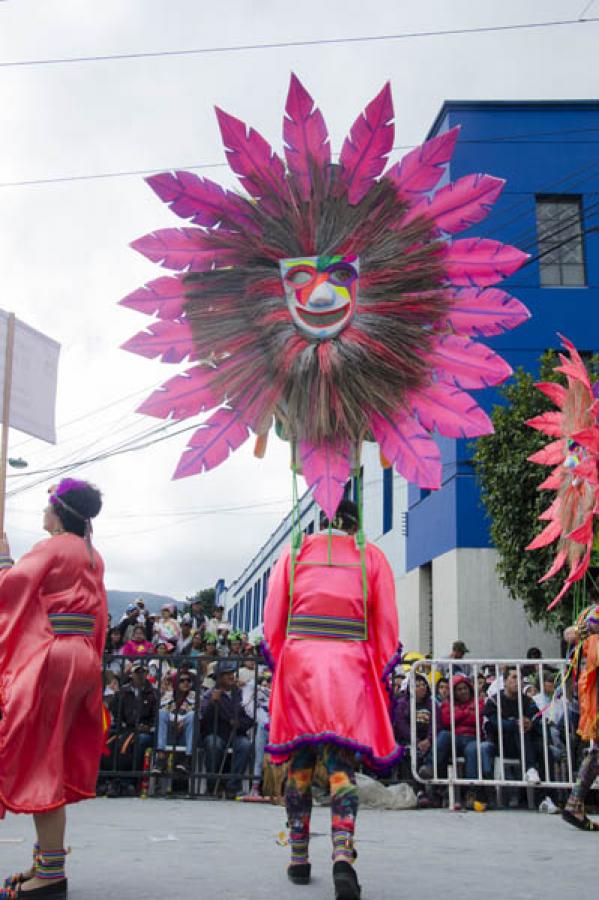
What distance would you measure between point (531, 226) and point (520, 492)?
21.0 ft

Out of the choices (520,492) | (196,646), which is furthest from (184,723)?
(520,492)

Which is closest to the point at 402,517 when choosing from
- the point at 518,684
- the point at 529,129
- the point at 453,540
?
the point at 453,540

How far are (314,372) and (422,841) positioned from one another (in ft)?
10.5

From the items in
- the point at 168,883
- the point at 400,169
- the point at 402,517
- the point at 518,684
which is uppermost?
the point at 402,517

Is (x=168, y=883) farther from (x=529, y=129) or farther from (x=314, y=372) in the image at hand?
(x=529, y=129)

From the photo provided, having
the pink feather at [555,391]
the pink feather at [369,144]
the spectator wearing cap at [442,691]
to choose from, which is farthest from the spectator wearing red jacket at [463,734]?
the pink feather at [369,144]

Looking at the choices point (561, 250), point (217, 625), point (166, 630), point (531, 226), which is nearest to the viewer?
point (166, 630)

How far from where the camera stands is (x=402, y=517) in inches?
859

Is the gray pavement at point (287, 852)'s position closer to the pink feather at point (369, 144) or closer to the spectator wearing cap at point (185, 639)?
the pink feather at point (369, 144)

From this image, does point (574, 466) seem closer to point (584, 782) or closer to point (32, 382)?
point (584, 782)

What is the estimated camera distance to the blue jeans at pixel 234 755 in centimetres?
920

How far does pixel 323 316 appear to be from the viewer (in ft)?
14.8

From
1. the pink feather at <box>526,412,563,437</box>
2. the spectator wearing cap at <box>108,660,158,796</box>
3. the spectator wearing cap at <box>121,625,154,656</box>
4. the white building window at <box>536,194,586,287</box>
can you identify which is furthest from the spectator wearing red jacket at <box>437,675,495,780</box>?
the white building window at <box>536,194,586,287</box>

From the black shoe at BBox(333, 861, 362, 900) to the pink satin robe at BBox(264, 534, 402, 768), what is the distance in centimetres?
50
